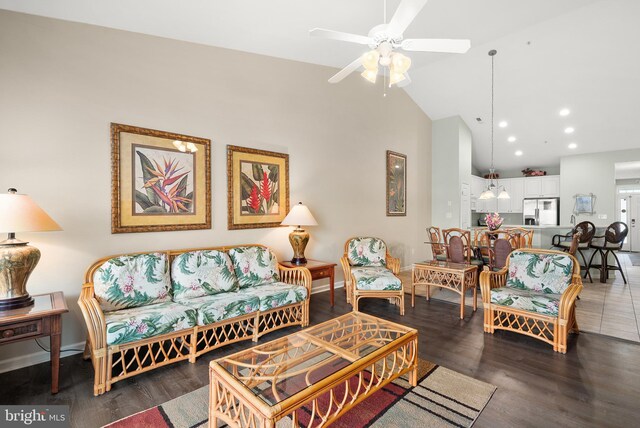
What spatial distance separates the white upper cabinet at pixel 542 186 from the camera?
807 centimetres

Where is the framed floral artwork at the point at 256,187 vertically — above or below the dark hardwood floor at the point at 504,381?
above

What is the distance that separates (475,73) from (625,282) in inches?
177

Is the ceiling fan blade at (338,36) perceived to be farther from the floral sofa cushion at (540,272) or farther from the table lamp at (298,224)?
the floral sofa cushion at (540,272)

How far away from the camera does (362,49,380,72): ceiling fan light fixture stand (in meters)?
2.22

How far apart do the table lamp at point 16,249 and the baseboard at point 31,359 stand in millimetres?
673

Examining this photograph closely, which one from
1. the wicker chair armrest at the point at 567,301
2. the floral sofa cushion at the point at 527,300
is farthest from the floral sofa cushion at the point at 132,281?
the wicker chair armrest at the point at 567,301

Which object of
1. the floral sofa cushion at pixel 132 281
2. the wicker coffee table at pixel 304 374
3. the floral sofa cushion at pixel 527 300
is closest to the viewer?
the wicker coffee table at pixel 304 374

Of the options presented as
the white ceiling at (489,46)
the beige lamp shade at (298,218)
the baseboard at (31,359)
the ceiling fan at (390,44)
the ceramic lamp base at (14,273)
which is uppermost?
the white ceiling at (489,46)

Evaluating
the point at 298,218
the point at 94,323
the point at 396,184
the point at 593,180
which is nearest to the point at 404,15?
the point at 298,218

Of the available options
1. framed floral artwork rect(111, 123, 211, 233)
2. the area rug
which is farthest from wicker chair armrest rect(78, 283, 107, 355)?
framed floral artwork rect(111, 123, 211, 233)

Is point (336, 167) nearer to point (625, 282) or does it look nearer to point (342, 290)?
point (342, 290)

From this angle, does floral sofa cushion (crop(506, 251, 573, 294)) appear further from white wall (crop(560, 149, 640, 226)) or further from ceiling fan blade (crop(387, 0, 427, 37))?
white wall (crop(560, 149, 640, 226))

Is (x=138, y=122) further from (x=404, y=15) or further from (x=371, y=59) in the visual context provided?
(x=404, y=15)

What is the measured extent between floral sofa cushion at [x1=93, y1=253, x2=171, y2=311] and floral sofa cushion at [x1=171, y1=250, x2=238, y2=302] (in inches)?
3.8
